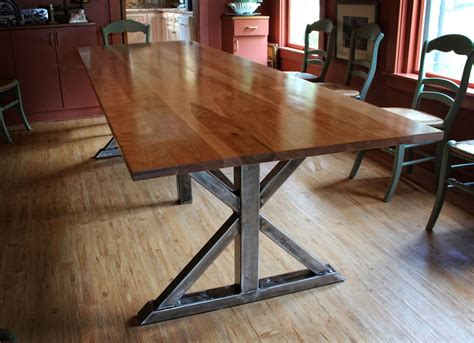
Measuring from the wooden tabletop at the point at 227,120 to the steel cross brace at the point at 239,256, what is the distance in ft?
0.64

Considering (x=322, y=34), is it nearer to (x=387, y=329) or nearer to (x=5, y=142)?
(x=5, y=142)

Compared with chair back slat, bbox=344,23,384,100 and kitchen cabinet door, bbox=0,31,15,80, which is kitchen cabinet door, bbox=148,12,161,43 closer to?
kitchen cabinet door, bbox=0,31,15,80

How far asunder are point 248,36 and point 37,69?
2.15 m

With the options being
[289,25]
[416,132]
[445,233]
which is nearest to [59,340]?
[416,132]

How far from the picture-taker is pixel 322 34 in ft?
15.7

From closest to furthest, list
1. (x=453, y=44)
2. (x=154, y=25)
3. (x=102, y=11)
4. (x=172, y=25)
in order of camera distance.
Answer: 1. (x=453, y=44)
2. (x=102, y=11)
3. (x=172, y=25)
4. (x=154, y=25)

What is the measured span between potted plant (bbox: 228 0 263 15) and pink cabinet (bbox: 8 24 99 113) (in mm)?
1522

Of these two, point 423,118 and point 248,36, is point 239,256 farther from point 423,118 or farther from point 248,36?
point 248,36

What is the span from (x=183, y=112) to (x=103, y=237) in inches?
42.7

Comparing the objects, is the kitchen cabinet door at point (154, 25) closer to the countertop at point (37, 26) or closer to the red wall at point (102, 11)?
the red wall at point (102, 11)

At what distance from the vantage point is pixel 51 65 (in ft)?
16.0

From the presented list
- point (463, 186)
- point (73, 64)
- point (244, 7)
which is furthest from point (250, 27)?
point (463, 186)

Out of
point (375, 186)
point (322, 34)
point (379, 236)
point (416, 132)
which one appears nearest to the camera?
point (416, 132)

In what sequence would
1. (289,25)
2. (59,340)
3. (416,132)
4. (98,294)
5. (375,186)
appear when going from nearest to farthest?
1. (416,132)
2. (59,340)
3. (98,294)
4. (375,186)
5. (289,25)
